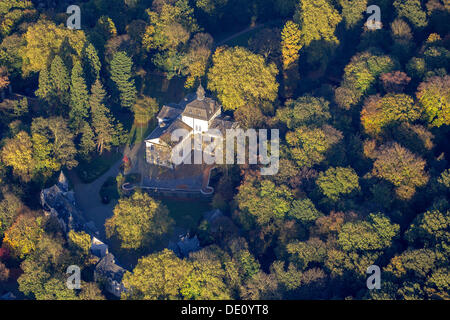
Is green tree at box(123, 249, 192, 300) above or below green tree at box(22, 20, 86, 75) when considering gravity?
below

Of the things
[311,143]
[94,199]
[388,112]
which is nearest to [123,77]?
[94,199]

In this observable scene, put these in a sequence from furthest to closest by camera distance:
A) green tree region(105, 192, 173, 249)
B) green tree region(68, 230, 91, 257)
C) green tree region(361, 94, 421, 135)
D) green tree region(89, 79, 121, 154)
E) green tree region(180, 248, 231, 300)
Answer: green tree region(89, 79, 121, 154) → green tree region(361, 94, 421, 135) → green tree region(105, 192, 173, 249) → green tree region(68, 230, 91, 257) → green tree region(180, 248, 231, 300)

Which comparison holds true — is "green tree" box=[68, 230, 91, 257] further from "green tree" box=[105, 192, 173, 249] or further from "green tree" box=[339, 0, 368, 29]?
"green tree" box=[339, 0, 368, 29]

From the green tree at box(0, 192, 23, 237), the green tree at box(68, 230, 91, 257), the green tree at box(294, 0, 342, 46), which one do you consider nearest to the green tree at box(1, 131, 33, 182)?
the green tree at box(0, 192, 23, 237)

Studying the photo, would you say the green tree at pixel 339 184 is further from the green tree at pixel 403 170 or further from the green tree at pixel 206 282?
the green tree at pixel 206 282

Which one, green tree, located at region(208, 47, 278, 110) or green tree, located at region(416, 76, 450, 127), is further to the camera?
green tree, located at region(208, 47, 278, 110)

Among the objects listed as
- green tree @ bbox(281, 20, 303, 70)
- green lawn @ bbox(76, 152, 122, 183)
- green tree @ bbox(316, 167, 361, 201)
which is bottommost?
green lawn @ bbox(76, 152, 122, 183)

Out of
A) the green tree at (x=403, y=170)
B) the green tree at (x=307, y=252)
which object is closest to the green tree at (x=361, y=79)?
the green tree at (x=403, y=170)

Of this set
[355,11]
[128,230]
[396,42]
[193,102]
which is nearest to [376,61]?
[396,42]
